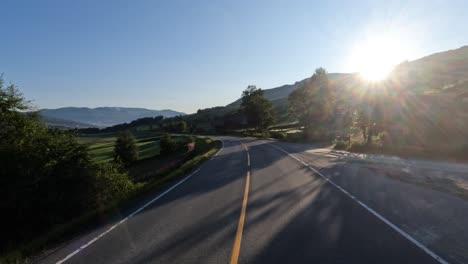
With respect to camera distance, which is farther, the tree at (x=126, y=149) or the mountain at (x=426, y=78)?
the tree at (x=126, y=149)

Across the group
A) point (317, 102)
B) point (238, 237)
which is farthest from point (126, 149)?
point (238, 237)

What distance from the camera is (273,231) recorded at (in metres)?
5.77

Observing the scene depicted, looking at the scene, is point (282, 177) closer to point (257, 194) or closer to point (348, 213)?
point (257, 194)

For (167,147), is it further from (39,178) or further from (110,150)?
(39,178)

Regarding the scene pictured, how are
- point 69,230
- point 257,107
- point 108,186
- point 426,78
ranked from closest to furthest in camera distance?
point 69,230 < point 108,186 < point 257,107 < point 426,78

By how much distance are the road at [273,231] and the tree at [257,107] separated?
59.9 metres

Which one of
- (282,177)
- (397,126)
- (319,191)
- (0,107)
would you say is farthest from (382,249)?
(397,126)

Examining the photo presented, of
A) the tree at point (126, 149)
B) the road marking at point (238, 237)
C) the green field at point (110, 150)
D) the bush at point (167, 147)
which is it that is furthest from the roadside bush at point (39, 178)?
the bush at point (167, 147)

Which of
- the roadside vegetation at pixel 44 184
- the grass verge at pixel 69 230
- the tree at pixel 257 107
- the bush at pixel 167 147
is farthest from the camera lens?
the tree at pixel 257 107

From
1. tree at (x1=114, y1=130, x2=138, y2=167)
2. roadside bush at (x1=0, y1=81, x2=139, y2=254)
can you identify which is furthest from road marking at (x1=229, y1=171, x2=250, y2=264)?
tree at (x1=114, y1=130, x2=138, y2=167)

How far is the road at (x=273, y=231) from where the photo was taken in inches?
184

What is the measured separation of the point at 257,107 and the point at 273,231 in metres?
64.1

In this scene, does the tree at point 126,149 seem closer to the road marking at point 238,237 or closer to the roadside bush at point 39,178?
the roadside bush at point 39,178

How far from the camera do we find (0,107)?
967 cm
